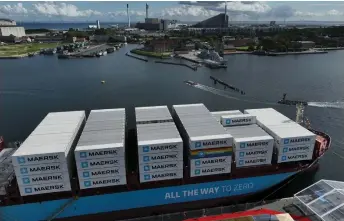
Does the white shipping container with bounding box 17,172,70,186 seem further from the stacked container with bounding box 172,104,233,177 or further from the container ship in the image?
the stacked container with bounding box 172,104,233,177

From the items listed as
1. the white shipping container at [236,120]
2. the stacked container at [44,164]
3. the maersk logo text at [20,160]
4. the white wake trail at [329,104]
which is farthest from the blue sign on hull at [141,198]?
the white wake trail at [329,104]

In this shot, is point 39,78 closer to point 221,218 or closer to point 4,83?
point 4,83

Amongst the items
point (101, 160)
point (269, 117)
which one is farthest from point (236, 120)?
point (101, 160)

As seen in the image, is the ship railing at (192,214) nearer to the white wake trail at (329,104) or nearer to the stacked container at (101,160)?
the stacked container at (101,160)

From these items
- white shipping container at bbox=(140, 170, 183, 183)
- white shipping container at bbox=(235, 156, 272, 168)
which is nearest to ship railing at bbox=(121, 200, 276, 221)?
white shipping container at bbox=(140, 170, 183, 183)

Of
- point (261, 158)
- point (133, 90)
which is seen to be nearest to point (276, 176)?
point (261, 158)

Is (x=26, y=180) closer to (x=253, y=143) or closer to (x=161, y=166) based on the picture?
(x=161, y=166)

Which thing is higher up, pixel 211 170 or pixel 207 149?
pixel 207 149
